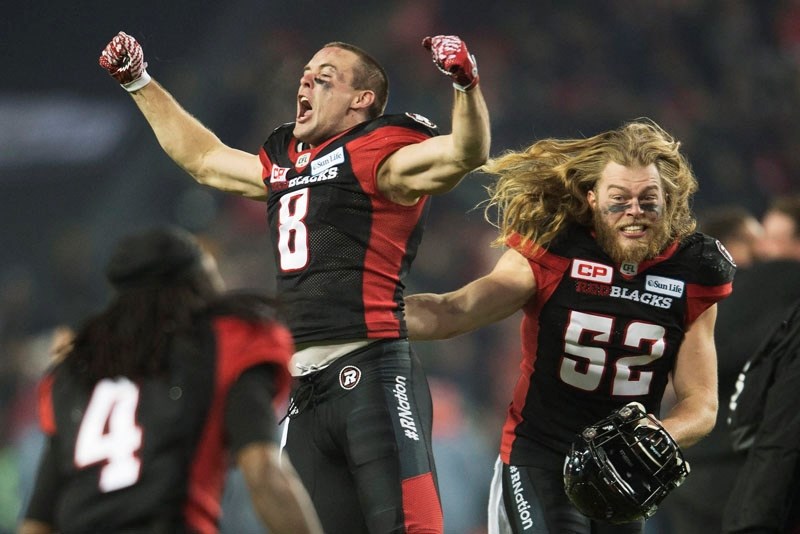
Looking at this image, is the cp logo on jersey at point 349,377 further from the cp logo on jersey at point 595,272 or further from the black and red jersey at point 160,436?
the black and red jersey at point 160,436

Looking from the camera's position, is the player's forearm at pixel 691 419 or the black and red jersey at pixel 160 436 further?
the player's forearm at pixel 691 419

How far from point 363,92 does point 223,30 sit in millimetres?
6511

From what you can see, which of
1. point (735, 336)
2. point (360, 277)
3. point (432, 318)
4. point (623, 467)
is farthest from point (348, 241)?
point (735, 336)

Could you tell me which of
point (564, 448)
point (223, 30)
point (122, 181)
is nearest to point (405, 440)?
point (564, 448)

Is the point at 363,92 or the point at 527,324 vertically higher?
the point at 363,92

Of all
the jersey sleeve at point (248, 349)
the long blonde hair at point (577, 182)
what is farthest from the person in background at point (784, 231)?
the jersey sleeve at point (248, 349)

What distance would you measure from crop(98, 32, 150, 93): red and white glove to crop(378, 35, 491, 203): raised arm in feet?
4.00

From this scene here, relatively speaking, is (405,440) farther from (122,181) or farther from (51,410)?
(122,181)

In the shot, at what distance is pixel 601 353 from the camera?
13.3 ft

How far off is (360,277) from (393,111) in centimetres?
697

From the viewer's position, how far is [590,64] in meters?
11.3

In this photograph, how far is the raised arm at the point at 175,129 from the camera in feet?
14.8

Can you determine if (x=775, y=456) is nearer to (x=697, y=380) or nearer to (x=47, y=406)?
(x=697, y=380)

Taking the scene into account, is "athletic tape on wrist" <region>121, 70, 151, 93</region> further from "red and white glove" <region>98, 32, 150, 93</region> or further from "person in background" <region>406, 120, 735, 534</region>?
"person in background" <region>406, 120, 735, 534</region>
